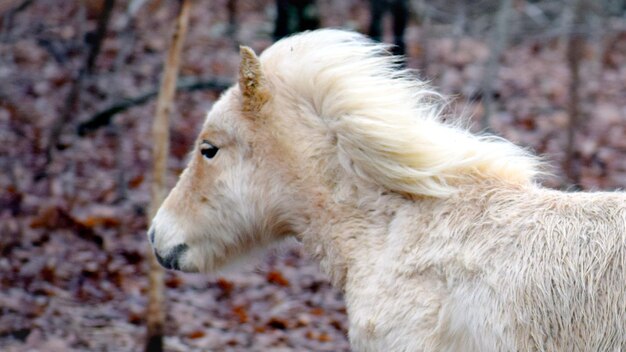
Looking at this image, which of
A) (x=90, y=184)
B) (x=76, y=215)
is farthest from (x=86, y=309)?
(x=90, y=184)

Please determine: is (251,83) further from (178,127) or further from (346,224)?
(178,127)

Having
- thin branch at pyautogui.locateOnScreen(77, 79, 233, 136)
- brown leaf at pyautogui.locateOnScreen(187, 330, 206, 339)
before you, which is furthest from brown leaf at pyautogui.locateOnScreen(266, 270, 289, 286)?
thin branch at pyautogui.locateOnScreen(77, 79, 233, 136)

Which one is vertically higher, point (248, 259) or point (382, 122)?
point (382, 122)

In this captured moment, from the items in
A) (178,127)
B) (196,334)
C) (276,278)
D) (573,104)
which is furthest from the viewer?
(178,127)

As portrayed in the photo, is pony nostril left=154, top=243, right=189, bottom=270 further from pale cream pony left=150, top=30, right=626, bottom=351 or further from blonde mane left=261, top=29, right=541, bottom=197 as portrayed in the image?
blonde mane left=261, top=29, right=541, bottom=197

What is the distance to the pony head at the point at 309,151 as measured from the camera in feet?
14.3

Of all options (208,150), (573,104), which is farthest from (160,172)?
(573,104)

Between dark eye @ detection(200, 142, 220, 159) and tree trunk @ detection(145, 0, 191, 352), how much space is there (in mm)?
1949

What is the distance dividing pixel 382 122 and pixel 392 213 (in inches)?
16.4

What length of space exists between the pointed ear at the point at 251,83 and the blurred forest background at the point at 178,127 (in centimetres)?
92

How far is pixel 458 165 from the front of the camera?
4.32 metres

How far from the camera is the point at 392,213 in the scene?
4.37m

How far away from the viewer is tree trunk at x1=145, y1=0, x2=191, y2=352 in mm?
6793

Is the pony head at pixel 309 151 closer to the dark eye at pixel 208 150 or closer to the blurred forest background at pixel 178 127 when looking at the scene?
the dark eye at pixel 208 150
